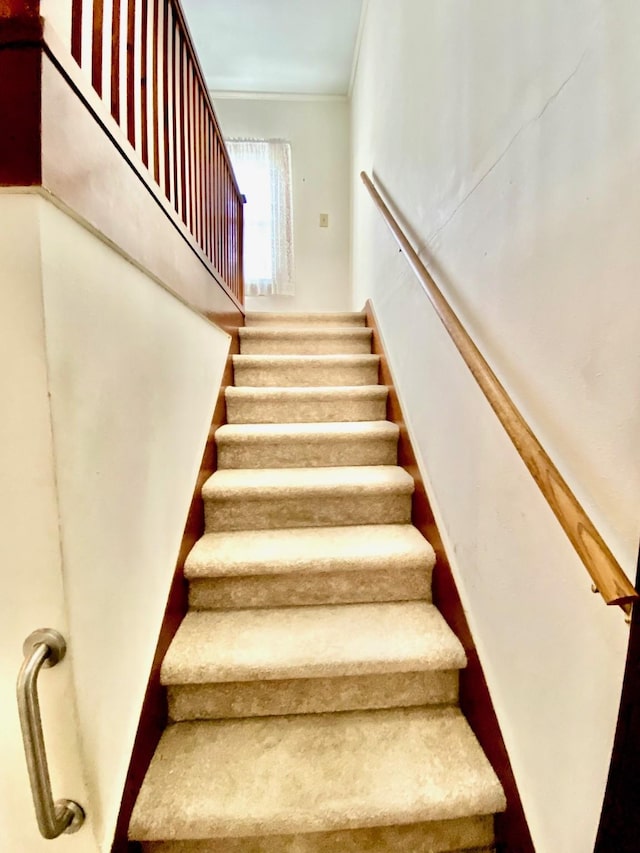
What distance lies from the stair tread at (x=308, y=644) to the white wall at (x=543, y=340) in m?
0.17

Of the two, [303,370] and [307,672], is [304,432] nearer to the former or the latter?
[303,370]

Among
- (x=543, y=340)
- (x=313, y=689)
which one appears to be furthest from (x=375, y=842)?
(x=543, y=340)

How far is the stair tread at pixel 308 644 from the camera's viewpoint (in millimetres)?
1054

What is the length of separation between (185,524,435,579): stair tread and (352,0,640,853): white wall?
0.17 meters

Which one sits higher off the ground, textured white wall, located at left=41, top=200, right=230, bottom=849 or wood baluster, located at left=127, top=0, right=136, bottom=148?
wood baluster, located at left=127, top=0, right=136, bottom=148

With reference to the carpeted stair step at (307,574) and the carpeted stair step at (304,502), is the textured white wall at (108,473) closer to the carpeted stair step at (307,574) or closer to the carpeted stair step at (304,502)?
Answer: the carpeted stair step at (307,574)

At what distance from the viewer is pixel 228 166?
231 cm

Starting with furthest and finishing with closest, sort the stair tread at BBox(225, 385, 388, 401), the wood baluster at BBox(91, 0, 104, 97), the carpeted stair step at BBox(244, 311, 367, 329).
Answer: the carpeted stair step at BBox(244, 311, 367, 329) → the stair tread at BBox(225, 385, 388, 401) → the wood baluster at BBox(91, 0, 104, 97)

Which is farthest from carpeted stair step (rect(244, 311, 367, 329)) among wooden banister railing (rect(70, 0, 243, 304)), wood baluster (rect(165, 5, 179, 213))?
wood baluster (rect(165, 5, 179, 213))

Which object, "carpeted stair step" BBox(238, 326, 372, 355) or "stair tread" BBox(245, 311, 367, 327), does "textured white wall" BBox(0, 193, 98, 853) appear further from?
"stair tread" BBox(245, 311, 367, 327)

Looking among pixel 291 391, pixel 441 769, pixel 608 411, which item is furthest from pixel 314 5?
pixel 441 769

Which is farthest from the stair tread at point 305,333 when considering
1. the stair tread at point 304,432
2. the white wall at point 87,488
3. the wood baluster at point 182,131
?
the white wall at point 87,488

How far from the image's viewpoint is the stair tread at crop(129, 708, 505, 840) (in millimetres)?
852

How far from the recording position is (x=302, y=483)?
1518mm
